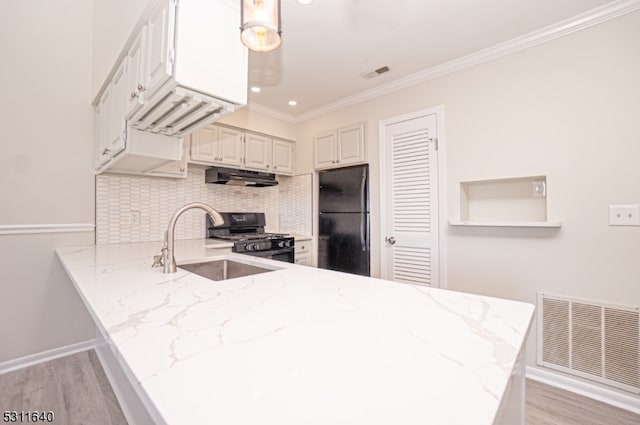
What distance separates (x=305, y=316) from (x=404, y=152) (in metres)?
2.35

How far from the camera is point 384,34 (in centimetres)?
213

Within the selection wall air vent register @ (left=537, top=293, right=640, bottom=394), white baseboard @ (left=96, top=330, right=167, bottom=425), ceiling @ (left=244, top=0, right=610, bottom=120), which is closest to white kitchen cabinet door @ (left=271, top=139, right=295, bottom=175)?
ceiling @ (left=244, top=0, right=610, bottom=120)

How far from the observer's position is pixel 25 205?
219 cm

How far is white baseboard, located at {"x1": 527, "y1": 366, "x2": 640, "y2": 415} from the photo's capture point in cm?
173

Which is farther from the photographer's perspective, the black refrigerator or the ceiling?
the black refrigerator

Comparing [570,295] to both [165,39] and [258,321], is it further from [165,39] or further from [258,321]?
[165,39]

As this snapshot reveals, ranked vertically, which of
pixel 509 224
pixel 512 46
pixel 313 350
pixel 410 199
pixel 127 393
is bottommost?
pixel 127 393

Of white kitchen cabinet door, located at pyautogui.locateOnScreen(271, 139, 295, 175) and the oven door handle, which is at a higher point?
white kitchen cabinet door, located at pyautogui.locateOnScreen(271, 139, 295, 175)

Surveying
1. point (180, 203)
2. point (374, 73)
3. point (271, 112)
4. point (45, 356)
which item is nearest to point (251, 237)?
point (180, 203)

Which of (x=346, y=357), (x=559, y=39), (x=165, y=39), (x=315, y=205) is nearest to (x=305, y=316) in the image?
(x=346, y=357)

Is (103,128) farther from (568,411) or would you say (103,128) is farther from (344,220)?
(568,411)

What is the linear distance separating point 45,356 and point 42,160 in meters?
1.53

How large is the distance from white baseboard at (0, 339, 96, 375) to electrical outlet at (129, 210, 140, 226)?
3.41 feet

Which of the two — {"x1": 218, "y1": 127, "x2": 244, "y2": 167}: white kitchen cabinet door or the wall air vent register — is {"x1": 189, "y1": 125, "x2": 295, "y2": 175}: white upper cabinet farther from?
the wall air vent register
